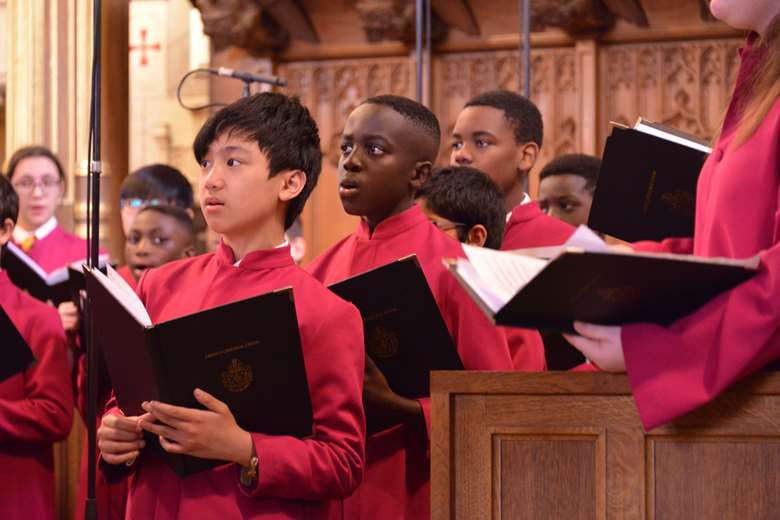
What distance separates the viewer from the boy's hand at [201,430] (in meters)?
1.99

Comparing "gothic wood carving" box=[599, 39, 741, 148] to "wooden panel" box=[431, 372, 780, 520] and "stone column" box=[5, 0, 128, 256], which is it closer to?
"stone column" box=[5, 0, 128, 256]

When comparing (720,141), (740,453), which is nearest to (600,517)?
(740,453)

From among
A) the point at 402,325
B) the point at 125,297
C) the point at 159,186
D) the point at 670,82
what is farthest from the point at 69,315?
the point at 670,82

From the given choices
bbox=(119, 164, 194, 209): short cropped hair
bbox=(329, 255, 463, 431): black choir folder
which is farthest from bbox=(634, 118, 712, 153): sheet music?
bbox=(119, 164, 194, 209): short cropped hair

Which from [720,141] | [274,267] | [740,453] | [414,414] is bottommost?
[414,414]

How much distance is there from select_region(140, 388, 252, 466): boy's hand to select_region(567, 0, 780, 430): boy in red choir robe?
23.0 inches

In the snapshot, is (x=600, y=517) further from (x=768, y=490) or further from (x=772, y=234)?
(x=772, y=234)

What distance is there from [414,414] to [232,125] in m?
0.66

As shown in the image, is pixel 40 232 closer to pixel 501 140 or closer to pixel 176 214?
pixel 176 214

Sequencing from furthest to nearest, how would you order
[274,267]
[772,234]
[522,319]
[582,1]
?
[582,1], [274,267], [772,234], [522,319]

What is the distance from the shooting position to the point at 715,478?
172cm

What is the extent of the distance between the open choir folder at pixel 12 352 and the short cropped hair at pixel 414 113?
3.05 ft

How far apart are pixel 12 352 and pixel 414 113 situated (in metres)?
1.03

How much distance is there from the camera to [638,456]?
5.71 feet
